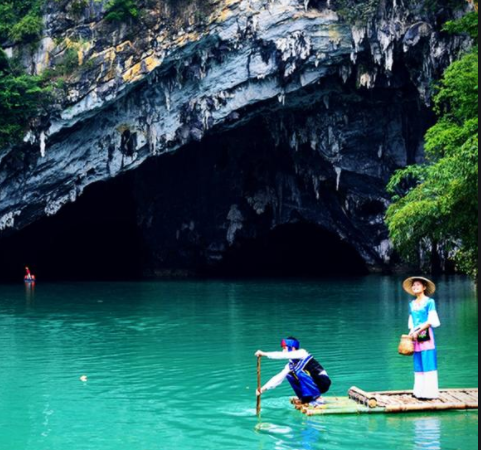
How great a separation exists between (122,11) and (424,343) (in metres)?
23.5

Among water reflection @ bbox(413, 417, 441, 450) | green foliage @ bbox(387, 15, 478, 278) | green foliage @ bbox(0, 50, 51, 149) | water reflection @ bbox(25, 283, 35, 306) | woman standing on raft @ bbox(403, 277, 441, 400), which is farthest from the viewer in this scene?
green foliage @ bbox(0, 50, 51, 149)

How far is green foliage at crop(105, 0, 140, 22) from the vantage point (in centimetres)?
3045

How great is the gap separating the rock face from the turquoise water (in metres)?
7.35

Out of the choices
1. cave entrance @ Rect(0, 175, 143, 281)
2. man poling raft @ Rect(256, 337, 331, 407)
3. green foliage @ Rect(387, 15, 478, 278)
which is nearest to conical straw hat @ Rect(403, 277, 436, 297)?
man poling raft @ Rect(256, 337, 331, 407)

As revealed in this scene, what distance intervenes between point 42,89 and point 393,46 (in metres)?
12.3

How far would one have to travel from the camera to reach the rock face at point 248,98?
2936 cm

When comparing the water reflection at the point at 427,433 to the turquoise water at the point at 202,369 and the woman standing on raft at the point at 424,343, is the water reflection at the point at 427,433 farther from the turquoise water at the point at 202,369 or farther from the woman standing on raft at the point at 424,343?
the woman standing on raft at the point at 424,343

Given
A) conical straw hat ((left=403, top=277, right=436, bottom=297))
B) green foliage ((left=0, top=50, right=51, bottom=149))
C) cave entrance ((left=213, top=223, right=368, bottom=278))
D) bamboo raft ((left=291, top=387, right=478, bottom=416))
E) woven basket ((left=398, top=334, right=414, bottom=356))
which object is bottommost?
bamboo raft ((left=291, top=387, right=478, bottom=416))

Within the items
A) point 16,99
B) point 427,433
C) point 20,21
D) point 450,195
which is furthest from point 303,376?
point 20,21

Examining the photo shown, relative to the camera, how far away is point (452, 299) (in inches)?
976

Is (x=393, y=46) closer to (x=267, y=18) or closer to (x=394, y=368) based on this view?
(x=267, y=18)

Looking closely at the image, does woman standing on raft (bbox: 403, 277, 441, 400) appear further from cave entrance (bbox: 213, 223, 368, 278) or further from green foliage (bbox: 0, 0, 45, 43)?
cave entrance (bbox: 213, 223, 368, 278)

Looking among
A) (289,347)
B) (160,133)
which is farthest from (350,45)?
(289,347)

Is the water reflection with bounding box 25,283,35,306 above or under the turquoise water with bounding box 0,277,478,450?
above
